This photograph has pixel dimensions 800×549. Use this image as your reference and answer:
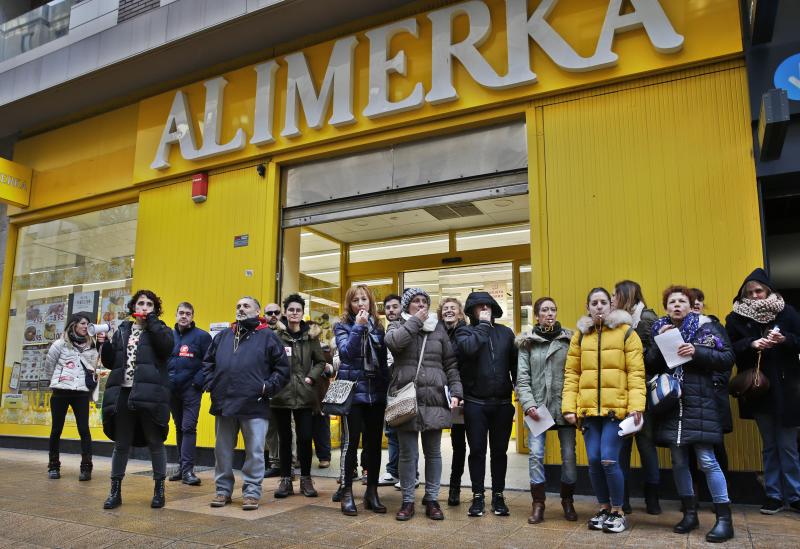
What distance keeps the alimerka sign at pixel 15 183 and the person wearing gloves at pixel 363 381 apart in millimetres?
8146

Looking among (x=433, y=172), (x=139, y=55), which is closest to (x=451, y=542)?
(x=433, y=172)

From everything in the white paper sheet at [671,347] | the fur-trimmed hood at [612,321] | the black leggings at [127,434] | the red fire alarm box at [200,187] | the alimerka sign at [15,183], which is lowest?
the black leggings at [127,434]

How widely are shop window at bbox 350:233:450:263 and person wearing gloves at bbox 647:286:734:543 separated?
208 inches

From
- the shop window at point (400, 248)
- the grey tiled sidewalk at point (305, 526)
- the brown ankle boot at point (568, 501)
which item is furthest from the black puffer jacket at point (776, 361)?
the shop window at point (400, 248)

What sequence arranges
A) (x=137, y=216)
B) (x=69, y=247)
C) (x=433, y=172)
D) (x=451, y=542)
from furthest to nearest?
(x=69, y=247), (x=137, y=216), (x=433, y=172), (x=451, y=542)

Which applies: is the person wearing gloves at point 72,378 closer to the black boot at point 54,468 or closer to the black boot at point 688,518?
the black boot at point 54,468

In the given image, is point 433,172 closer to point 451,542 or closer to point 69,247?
point 451,542

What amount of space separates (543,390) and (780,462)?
193 cm

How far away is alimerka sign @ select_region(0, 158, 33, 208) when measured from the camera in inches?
405

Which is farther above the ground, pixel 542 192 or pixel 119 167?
pixel 119 167

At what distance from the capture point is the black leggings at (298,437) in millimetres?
5691

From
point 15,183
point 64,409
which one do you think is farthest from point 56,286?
point 64,409

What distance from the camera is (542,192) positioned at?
6.57 meters

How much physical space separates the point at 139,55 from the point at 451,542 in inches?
306
